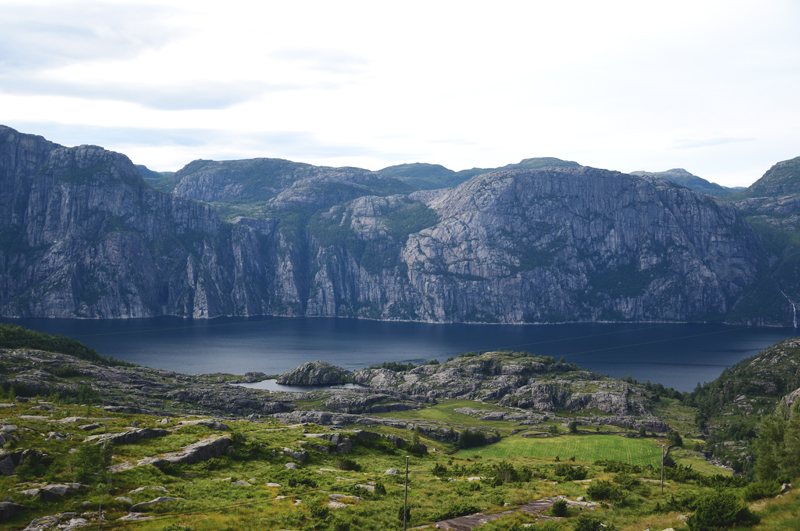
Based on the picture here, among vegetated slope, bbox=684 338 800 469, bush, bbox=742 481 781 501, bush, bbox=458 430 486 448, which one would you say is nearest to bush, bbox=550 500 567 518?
bush, bbox=742 481 781 501

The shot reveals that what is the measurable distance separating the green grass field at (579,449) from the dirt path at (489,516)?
62605 millimetres

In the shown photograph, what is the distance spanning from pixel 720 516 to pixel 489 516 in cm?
1515

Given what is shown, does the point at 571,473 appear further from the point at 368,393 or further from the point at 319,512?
the point at 368,393

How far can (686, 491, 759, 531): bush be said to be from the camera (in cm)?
3170

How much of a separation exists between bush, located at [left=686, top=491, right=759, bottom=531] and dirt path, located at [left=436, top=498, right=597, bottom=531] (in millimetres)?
10130

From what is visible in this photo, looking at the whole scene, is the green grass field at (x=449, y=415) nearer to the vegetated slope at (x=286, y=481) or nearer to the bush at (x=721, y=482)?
the vegetated slope at (x=286, y=481)

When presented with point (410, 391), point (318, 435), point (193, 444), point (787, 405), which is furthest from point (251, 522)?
point (410, 391)

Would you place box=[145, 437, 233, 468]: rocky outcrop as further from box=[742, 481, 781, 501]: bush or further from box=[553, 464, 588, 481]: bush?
box=[742, 481, 781, 501]: bush

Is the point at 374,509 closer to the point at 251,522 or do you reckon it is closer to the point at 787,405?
the point at 251,522

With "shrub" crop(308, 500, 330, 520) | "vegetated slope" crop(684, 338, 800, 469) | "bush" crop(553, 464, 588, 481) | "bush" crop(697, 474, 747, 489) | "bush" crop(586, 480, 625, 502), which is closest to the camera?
"shrub" crop(308, 500, 330, 520)

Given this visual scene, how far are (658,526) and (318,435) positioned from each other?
141 feet

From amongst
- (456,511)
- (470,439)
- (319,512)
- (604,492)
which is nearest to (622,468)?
(604,492)

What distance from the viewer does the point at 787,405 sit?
12350 centimetres

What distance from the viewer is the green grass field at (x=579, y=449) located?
351 feet
